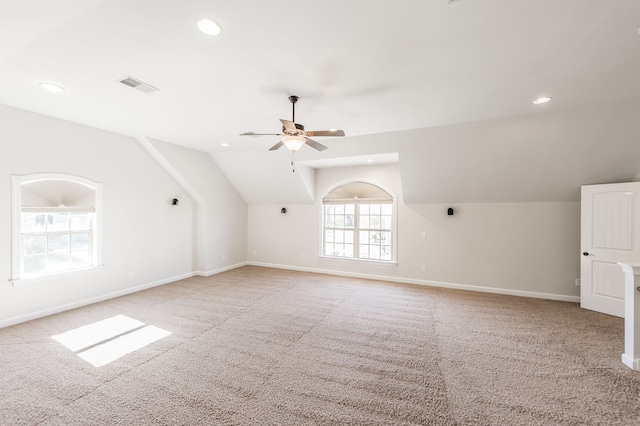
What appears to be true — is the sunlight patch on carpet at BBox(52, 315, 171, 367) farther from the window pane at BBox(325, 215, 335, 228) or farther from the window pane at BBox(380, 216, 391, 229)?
the window pane at BBox(380, 216, 391, 229)

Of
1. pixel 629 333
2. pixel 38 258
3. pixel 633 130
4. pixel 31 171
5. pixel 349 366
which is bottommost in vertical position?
pixel 349 366

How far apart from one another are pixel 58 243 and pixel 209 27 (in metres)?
4.37

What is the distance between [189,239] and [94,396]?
415cm

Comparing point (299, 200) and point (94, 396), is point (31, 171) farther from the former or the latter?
point (299, 200)

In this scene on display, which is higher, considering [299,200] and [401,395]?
[299,200]

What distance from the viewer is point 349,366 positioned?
109 inches

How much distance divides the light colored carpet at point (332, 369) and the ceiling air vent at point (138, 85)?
114 inches

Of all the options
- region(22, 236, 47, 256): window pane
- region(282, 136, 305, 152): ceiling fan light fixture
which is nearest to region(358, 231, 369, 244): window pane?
region(282, 136, 305, 152): ceiling fan light fixture

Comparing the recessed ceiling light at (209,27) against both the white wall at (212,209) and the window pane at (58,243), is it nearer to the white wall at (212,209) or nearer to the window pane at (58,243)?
the white wall at (212,209)

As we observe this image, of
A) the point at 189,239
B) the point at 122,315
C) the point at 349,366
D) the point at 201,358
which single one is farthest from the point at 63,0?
the point at 189,239

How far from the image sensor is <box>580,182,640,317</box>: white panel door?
3922mm

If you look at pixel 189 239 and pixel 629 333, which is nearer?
pixel 629 333

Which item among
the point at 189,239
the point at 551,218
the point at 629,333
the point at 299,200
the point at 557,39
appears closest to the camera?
the point at 557,39

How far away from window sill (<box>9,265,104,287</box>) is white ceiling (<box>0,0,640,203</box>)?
231 centimetres
